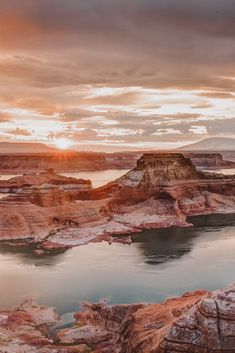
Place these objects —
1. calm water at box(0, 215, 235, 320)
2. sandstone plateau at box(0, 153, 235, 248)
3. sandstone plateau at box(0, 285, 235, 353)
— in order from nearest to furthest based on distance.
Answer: sandstone plateau at box(0, 285, 235, 353)
calm water at box(0, 215, 235, 320)
sandstone plateau at box(0, 153, 235, 248)

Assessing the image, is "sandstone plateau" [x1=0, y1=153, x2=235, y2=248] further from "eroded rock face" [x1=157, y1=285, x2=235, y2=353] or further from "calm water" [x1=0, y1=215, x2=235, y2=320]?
"eroded rock face" [x1=157, y1=285, x2=235, y2=353]

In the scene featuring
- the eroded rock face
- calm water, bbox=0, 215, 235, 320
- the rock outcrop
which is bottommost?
calm water, bbox=0, 215, 235, 320

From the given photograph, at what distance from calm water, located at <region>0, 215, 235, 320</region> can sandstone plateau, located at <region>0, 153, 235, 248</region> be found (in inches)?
132

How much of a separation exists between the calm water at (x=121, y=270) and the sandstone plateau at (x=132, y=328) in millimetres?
2881

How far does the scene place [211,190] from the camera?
2793 inches

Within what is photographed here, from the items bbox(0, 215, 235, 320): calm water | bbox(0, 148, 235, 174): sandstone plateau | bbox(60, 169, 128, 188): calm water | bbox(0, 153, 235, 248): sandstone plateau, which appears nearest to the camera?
bbox(0, 215, 235, 320): calm water

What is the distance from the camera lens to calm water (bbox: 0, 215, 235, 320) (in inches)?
1261

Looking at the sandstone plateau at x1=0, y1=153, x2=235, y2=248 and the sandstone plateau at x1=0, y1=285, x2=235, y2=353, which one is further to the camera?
the sandstone plateau at x1=0, y1=153, x2=235, y2=248

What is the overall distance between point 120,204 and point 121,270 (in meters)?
24.5

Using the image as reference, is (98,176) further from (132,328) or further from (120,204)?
(132,328)

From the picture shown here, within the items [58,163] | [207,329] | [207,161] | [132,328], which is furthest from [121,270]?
[58,163]

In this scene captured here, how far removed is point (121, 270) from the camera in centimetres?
3838

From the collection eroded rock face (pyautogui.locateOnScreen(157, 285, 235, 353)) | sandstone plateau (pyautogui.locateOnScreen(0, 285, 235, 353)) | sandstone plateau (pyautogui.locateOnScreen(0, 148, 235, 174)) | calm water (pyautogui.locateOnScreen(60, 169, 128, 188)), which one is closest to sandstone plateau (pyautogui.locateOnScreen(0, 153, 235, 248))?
sandstone plateau (pyautogui.locateOnScreen(0, 285, 235, 353))

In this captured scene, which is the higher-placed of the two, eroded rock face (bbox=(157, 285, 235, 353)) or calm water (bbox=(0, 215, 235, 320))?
eroded rock face (bbox=(157, 285, 235, 353))
